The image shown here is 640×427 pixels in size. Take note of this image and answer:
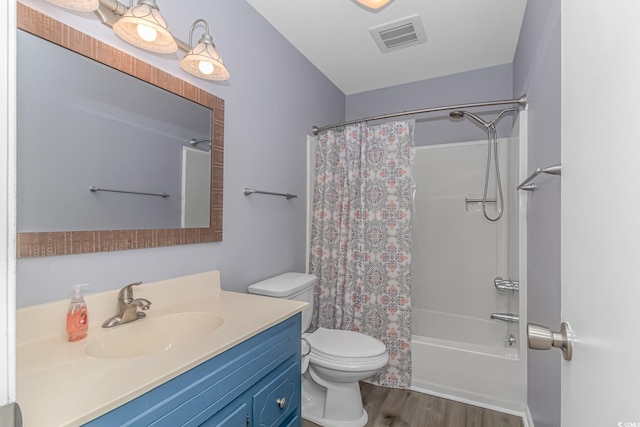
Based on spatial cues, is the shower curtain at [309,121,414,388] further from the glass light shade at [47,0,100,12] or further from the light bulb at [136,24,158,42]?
the glass light shade at [47,0,100,12]

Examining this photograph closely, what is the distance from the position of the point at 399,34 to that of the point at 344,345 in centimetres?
206

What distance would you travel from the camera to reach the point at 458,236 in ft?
8.80

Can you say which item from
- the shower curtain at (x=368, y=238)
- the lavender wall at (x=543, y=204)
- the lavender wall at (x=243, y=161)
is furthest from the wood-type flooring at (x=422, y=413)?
→ the lavender wall at (x=243, y=161)

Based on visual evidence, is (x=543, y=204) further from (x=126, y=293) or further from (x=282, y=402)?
(x=126, y=293)

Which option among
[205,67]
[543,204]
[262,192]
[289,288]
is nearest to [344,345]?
[289,288]

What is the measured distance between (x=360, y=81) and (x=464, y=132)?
1030mm

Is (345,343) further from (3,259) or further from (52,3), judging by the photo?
(52,3)

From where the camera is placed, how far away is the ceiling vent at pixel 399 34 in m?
1.97

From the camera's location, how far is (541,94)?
1481 mm

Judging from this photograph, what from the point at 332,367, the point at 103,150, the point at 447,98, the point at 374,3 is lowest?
the point at 332,367

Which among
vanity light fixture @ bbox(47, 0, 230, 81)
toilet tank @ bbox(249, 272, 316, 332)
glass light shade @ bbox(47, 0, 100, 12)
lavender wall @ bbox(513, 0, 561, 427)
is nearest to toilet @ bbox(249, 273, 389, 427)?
toilet tank @ bbox(249, 272, 316, 332)

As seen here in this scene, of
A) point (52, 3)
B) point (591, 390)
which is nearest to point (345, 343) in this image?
point (591, 390)

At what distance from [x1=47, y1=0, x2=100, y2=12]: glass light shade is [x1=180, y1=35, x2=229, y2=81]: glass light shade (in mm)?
374

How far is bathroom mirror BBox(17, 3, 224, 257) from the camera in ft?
3.15
